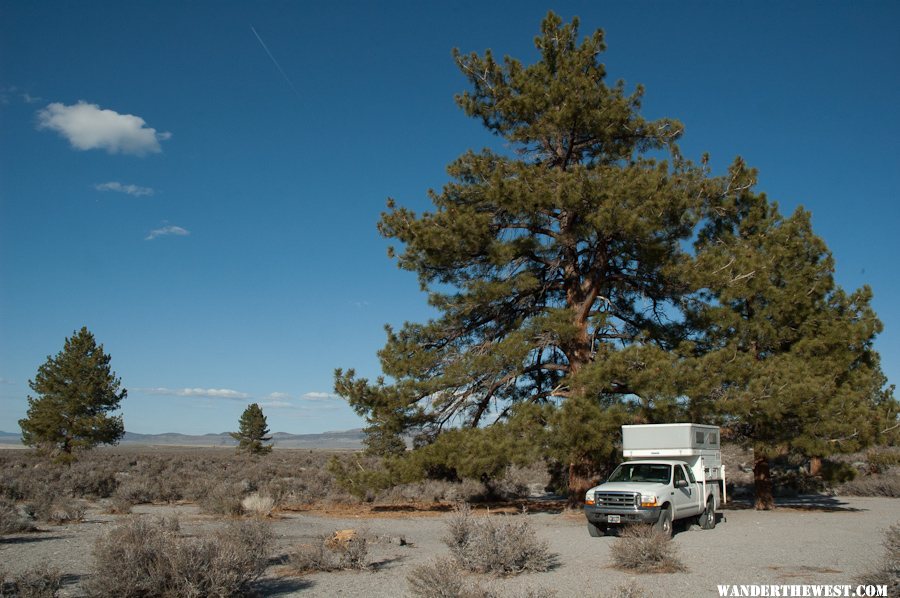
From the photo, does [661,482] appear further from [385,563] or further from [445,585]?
[445,585]

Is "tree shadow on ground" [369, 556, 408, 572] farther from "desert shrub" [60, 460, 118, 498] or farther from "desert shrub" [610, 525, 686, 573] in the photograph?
"desert shrub" [60, 460, 118, 498]

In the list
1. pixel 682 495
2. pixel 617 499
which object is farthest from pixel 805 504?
pixel 617 499

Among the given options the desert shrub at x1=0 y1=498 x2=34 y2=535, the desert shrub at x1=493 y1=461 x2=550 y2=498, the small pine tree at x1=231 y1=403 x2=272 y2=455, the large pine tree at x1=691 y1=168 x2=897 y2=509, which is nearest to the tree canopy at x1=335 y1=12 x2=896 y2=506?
the large pine tree at x1=691 y1=168 x2=897 y2=509

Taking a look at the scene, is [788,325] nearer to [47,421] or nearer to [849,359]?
[849,359]

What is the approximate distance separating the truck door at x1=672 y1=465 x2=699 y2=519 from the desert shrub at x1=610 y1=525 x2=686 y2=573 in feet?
14.2

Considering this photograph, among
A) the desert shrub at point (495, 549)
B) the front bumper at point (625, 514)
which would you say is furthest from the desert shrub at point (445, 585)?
the front bumper at point (625, 514)

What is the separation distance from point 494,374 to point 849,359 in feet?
32.9

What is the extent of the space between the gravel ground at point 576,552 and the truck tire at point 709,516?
0.86 feet

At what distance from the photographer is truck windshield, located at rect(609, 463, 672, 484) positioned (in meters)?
14.3

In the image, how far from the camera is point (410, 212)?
60.2 feet

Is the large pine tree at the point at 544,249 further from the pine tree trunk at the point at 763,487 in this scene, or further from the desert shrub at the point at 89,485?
the desert shrub at the point at 89,485

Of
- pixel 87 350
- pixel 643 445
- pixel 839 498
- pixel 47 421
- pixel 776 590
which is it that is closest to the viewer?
pixel 776 590

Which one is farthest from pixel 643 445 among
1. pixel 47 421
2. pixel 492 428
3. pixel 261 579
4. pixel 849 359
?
pixel 47 421

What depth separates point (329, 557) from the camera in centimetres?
981
